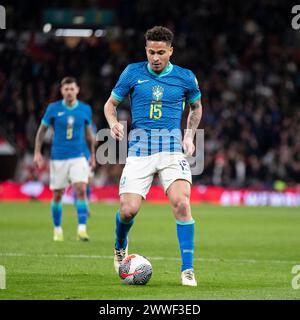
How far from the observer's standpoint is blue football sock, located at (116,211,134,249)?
1023cm

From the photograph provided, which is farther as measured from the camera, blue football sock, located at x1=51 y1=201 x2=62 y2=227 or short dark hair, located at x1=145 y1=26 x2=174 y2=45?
blue football sock, located at x1=51 y1=201 x2=62 y2=227

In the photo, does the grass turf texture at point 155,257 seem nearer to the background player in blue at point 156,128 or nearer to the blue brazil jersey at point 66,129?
the background player in blue at point 156,128

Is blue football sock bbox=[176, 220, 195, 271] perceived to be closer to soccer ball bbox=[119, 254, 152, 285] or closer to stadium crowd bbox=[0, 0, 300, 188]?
soccer ball bbox=[119, 254, 152, 285]

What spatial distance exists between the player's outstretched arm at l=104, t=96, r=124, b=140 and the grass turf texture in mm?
1575

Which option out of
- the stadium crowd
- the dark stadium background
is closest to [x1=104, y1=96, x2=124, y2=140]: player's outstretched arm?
the dark stadium background

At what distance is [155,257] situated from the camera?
42.5ft

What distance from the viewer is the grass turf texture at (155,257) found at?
9117mm

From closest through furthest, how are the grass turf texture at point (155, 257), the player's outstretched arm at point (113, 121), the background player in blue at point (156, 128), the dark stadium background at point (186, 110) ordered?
the grass turf texture at point (155, 257), the player's outstretched arm at point (113, 121), the background player in blue at point (156, 128), the dark stadium background at point (186, 110)

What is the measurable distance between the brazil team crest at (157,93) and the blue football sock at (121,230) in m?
1.33

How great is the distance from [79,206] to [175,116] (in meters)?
5.88

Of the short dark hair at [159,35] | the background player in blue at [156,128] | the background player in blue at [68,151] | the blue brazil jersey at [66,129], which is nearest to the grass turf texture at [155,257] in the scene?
the background player in blue at [68,151]

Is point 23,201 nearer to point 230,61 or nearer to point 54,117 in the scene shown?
point 230,61

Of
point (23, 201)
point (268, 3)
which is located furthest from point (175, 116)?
point (268, 3)

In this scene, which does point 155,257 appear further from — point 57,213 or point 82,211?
point 57,213
